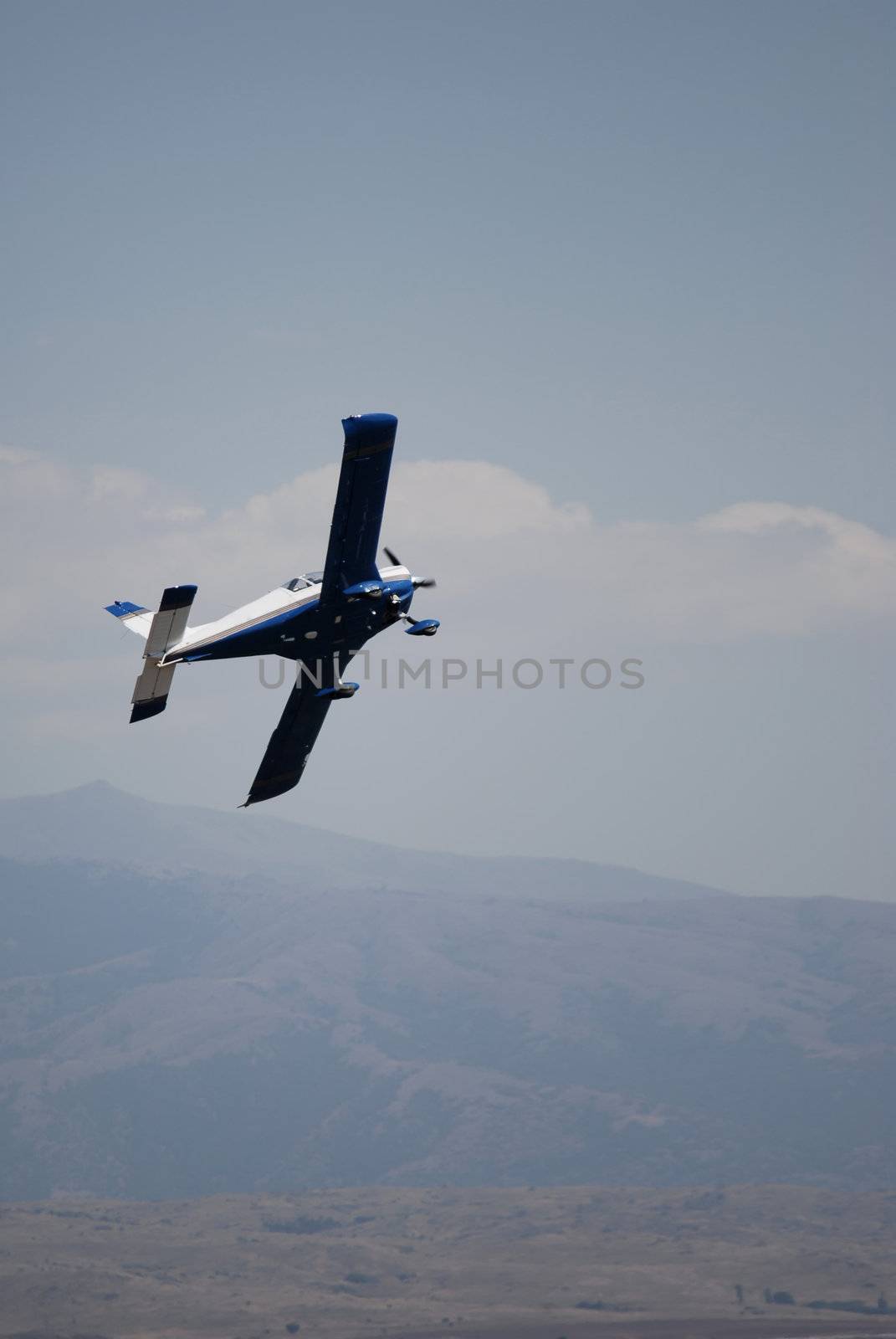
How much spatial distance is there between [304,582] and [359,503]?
17.3ft

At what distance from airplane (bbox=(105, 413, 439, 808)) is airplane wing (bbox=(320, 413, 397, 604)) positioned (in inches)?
1.3

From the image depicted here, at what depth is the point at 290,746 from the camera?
60500 millimetres

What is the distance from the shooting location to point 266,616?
172 feet

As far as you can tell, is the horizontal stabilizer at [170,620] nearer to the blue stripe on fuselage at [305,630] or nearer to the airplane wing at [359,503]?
the blue stripe on fuselage at [305,630]

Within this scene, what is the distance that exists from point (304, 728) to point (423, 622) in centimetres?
978

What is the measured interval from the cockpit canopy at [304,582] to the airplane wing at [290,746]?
23.0 ft

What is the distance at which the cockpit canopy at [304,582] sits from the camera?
53406 millimetres

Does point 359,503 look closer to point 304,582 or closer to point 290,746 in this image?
point 304,582

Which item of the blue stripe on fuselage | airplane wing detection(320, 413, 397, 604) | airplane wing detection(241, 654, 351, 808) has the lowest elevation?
airplane wing detection(241, 654, 351, 808)

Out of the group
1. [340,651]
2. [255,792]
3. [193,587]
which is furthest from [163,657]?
[255,792]

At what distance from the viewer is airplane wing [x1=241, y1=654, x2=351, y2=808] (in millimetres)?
59469

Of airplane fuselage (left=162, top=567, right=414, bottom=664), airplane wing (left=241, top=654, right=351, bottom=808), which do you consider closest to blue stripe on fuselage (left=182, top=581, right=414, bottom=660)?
airplane fuselage (left=162, top=567, right=414, bottom=664)

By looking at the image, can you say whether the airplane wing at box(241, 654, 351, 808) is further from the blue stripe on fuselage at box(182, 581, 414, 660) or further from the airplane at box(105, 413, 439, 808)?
the blue stripe on fuselage at box(182, 581, 414, 660)

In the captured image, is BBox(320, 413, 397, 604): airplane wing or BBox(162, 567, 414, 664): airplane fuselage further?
BBox(162, 567, 414, 664): airplane fuselage
